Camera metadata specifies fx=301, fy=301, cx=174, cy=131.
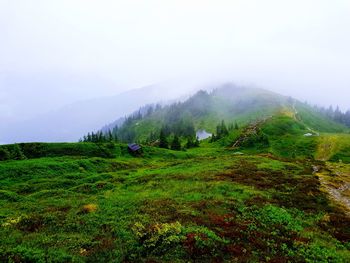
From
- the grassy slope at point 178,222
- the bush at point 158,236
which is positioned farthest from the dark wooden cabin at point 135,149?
the bush at point 158,236

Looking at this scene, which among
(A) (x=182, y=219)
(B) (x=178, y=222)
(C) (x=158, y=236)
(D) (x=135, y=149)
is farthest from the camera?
(D) (x=135, y=149)

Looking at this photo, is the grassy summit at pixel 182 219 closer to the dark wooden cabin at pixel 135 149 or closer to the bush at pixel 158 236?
the bush at pixel 158 236

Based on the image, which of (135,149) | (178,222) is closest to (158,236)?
(178,222)

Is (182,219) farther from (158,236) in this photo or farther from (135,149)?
(135,149)

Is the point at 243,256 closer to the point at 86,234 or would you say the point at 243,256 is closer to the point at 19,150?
the point at 86,234

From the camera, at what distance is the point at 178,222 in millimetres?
25016

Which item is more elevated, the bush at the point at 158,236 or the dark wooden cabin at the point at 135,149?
the bush at the point at 158,236

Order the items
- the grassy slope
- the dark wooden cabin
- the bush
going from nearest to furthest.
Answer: the grassy slope, the bush, the dark wooden cabin

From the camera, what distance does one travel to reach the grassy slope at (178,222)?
2052 centimetres

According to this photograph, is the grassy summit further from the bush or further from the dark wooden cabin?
the dark wooden cabin

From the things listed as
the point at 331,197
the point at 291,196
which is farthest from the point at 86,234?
the point at 331,197

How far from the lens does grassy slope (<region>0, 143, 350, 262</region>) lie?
67.3ft

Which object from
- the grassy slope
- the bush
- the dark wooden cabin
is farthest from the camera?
the dark wooden cabin

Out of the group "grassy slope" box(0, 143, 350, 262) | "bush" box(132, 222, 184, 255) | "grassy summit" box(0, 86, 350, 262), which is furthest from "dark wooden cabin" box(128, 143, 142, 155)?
"bush" box(132, 222, 184, 255)
